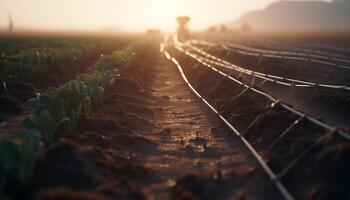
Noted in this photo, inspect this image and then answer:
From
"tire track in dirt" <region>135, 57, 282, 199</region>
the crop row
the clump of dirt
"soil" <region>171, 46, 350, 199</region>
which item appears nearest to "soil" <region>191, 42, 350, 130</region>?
"soil" <region>171, 46, 350, 199</region>

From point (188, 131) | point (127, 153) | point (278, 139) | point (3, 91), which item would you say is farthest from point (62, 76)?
point (278, 139)

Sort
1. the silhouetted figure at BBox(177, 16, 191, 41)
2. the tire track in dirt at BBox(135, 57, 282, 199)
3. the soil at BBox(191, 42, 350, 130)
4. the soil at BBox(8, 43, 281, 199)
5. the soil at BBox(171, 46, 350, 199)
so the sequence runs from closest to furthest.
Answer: the soil at BBox(8, 43, 281, 199) → the soil at BBox(171, 46, 350, 199) → the tire track in dirt at BBox(135, 57, 282, 199) → the soil at BBox(191, 42, 350, 130) → the silhouetted figure at BBox(177, 16, 191, 41)

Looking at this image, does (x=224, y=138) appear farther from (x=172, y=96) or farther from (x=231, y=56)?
(x=231, y=56)

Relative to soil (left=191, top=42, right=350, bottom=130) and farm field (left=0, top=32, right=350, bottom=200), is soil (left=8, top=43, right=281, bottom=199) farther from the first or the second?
soil (left=191, top=42, right=350, bottom=130)

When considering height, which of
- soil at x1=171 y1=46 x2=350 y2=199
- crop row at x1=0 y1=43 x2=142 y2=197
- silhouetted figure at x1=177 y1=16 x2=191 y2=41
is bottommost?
silhouetted figure at x1=177 y1=16 x2=191 y2=41

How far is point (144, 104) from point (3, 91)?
13.0 ft

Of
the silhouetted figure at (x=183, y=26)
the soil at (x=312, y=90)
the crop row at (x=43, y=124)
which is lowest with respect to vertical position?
the silhouetted figure at (x=183, y=26)

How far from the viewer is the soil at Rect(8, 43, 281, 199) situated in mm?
6250

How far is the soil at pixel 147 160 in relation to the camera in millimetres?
6250

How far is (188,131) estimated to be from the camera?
35.9 ft

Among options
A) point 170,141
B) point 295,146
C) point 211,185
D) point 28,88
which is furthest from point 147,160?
point 28,88

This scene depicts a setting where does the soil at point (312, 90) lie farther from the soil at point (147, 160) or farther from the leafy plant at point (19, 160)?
the leafy plant at point (19, 160)

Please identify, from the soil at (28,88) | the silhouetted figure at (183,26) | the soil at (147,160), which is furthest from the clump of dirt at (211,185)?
the silhouetted figure at (183,26)

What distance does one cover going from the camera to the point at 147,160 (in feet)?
28.1
